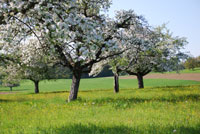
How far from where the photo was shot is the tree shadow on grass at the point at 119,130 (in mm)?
6127

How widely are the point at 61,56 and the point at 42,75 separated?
24799mm

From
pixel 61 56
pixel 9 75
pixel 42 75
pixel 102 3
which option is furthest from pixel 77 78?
pixel 9 75

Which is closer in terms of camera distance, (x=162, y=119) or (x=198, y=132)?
(x=198, y=132)

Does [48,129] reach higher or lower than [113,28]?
lower

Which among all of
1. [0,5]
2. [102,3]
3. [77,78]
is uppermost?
[102,3]

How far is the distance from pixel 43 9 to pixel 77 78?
9701 mm

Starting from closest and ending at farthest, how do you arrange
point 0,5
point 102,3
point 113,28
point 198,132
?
point 198,132 < point 0,5 < point 113,28 < point 102,3

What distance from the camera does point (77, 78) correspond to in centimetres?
1630

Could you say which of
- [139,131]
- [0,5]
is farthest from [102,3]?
[139,131]

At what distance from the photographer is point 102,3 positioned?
16734mm

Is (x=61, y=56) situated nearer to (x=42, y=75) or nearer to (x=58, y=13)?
(x=58, y=13)

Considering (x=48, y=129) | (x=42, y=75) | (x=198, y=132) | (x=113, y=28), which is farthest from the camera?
(x=42, y=75)

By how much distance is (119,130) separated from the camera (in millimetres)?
6465

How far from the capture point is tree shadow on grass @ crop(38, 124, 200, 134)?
6.13 m
